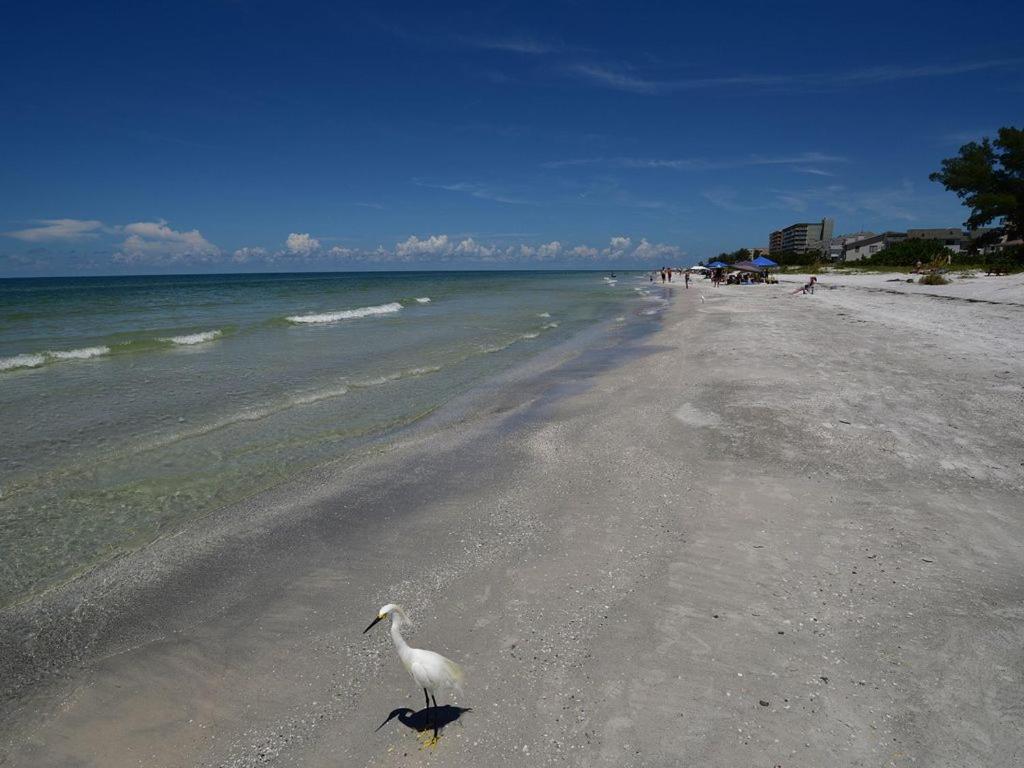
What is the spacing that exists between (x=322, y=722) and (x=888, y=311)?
32.3 meters

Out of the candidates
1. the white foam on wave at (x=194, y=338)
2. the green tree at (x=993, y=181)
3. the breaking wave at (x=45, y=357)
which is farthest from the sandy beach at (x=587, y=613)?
the green tree at (x=993, y=181)

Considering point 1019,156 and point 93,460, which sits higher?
point 1019,156

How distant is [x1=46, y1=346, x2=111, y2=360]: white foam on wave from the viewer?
20.3 metres

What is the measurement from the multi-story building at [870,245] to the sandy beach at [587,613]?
5623 inches

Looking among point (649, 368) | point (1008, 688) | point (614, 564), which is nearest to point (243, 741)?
point (614, 564)

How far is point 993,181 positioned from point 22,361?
254ft

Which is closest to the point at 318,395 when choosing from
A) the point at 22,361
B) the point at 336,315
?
the point at 22,361

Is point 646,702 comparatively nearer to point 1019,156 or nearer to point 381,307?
point 381,307

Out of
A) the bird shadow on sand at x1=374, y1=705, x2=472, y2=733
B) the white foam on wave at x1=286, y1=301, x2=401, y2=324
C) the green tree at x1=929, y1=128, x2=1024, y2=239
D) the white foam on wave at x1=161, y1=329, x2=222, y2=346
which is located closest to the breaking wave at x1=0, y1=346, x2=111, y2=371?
the white foam on wave at x1=161, y1=329, x2=222, y2=346

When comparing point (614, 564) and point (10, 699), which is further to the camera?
point (614, 564)

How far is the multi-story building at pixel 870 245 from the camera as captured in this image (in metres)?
125

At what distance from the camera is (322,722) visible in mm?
3988

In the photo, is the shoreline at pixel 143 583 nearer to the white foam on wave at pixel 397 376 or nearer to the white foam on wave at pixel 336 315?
the white foam on wave at pixel 397 376

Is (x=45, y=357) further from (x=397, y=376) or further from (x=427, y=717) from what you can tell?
(x=427, y=717)
